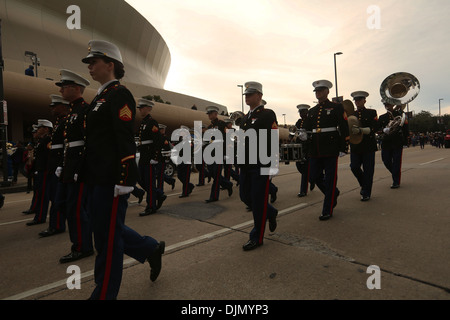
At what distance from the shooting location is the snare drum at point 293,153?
631 cm

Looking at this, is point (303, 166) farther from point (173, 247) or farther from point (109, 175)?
point (109, 175)

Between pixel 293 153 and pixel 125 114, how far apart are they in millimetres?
4676

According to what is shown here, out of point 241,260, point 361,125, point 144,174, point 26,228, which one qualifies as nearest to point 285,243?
point 241,260

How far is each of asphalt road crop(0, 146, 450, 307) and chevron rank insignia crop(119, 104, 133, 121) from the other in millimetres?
1519

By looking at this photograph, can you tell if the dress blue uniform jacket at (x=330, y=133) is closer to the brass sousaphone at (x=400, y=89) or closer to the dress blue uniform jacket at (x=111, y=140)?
the dress blue uniform jacket at (x=111, y=140)

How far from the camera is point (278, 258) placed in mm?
3082

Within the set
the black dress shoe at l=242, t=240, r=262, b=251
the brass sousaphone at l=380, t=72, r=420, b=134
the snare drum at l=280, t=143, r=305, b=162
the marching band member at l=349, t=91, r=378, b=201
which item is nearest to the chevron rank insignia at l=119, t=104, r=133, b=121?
the black dress shoe at l=242, t=240, r=262, b=251

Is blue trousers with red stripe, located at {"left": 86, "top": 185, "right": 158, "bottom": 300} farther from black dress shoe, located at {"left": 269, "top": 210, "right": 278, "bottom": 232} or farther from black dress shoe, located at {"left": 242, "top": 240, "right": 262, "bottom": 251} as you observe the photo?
black dress shoe, located at {"left": 269, "top": 210, "right": 278, "bottom": 232}

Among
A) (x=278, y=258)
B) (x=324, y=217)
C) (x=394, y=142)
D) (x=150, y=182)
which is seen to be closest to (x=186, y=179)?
(x=150, y=182)

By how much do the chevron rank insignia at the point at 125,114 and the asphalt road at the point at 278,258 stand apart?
59.8 inches

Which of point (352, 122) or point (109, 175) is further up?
point (352, 122)

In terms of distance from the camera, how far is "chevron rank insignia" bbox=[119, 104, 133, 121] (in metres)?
2.29
